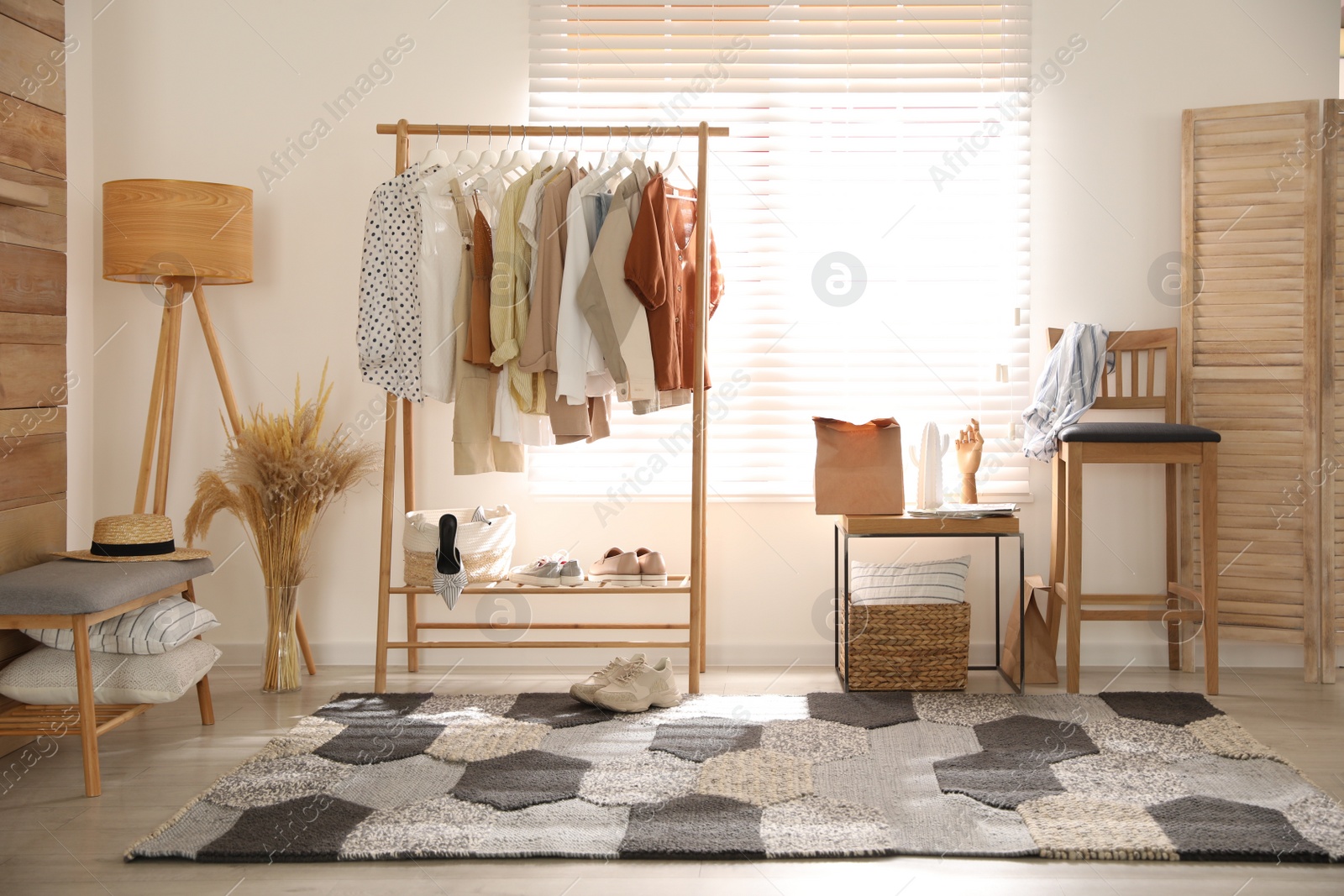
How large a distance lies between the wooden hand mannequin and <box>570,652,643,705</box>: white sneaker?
4.10 feet

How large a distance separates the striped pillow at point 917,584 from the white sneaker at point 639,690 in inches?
25.8

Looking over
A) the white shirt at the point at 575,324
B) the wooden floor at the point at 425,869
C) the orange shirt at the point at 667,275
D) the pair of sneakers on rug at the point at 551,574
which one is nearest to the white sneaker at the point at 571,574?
the pair of sneakers on rug at the point at 551,574

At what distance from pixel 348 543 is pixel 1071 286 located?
9.11ft

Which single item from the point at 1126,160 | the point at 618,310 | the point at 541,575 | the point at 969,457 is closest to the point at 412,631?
the point at 541,575

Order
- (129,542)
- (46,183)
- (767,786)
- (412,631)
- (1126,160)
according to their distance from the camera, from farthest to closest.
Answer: (1126,160) < (412,631) < (46,183) < (129,542) < (767,786)

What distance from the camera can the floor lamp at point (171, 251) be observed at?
318 cm

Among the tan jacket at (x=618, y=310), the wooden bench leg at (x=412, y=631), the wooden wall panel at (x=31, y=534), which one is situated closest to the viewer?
the wooden wall panel at (x=31, y=534)

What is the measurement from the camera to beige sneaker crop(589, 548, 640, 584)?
331 cm

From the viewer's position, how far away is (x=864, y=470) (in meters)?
3.28

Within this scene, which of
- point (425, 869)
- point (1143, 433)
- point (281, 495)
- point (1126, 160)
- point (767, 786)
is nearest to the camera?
point (425, 869)

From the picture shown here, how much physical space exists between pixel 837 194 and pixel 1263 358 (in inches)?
61.3

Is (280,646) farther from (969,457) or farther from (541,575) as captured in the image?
(969,457)

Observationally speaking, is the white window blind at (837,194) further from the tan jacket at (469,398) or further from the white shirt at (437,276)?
the white shirt at (437,276)

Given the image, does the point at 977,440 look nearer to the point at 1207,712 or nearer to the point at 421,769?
the point at 1207,712
